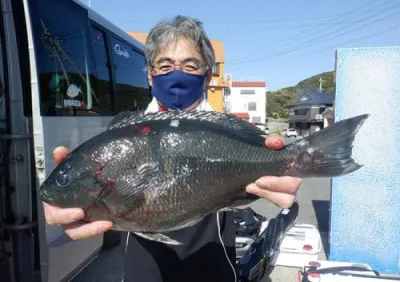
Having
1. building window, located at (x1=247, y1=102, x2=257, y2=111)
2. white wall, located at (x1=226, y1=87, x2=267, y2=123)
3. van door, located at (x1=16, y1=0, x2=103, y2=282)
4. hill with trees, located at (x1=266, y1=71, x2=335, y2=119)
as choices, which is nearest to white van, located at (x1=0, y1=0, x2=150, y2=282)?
van door, located at (x1=16, y1=0, x2=103, y2=282)

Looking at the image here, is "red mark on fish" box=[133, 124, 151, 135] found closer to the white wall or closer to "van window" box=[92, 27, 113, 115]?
"van window" box=[92, 27, 113, 115]

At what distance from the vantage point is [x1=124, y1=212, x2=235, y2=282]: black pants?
1.92 meters

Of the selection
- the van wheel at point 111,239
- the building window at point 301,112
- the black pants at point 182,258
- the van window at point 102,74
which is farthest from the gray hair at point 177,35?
the building window at point 301,112

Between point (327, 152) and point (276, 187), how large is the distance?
0.25m

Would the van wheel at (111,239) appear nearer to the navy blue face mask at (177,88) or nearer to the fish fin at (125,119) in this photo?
the navy blue face mask at (177,88)

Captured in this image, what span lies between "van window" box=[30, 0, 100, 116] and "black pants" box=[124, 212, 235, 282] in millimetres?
1702

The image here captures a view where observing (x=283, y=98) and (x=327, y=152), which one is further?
(x=283, y=98)

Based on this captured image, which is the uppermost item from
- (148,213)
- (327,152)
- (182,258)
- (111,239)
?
(327,152)

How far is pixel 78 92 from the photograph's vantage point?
3.79 m

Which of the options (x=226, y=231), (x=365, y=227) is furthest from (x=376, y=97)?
(x=226, y=231)

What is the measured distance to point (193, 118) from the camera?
5.13ft

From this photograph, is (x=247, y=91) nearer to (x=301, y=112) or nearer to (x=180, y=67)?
(x=301, y=112)

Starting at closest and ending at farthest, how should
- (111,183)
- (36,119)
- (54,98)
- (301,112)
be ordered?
(111,183)
(36,119)
(54,98)
(301,112)

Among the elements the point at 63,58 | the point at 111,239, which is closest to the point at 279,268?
the point at 111,239
